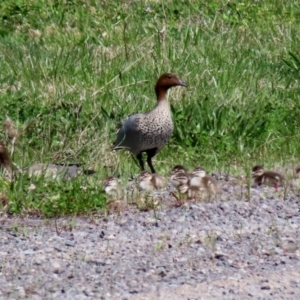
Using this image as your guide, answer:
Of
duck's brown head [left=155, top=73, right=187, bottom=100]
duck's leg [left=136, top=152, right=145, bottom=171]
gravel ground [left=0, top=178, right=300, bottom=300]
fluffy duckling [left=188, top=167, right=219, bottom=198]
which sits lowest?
duck's leg [left=136, top=152, right=145, bottom=171]

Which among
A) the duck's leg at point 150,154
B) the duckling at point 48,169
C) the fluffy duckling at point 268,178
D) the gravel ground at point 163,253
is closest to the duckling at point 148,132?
the duck's leg at point 150,154

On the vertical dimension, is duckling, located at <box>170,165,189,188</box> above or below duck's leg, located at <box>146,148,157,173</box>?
above

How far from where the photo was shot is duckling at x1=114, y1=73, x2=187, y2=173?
10.5 metres

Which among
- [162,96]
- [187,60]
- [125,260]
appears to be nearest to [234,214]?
[125,260]

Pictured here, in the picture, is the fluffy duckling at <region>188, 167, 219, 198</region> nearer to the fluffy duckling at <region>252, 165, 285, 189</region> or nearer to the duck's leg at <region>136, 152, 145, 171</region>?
the fluffy duckling at <region>252, 165, 285, 189</region>

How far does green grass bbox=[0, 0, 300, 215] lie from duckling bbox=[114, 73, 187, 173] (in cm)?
24

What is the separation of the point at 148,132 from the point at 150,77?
2.84m

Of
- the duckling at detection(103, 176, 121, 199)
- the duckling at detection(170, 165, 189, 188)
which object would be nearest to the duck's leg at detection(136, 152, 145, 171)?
the duckling at detection(170, 165, 189, 188)

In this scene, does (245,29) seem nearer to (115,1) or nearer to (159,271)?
(115,1)

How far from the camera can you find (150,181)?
8.91m

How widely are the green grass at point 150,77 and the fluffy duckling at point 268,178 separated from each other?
3.54 ft

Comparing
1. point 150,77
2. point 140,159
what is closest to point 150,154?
point 140,159

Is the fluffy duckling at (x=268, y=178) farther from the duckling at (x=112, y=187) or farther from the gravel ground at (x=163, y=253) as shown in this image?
the duckling at (x=112, y=187)

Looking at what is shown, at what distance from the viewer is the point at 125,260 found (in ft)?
22.2
